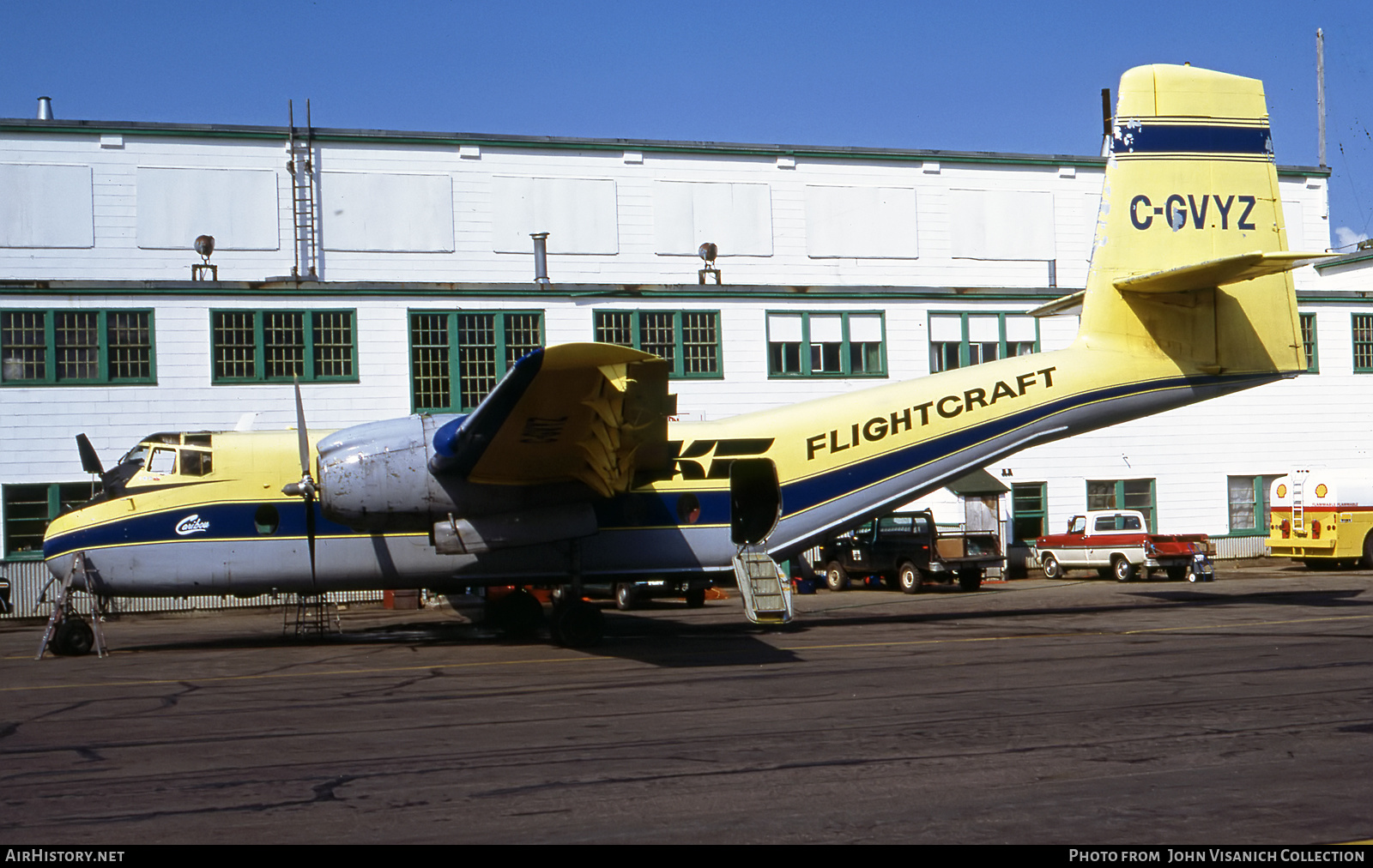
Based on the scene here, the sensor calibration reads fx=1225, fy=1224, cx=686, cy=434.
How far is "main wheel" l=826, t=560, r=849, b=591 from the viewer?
1312 inches

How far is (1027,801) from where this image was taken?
25.1 feet

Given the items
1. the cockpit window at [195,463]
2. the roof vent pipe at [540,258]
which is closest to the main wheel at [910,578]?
the roof vent pipe at [540,258]

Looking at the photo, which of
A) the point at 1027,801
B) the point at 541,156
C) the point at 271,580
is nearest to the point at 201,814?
the point at 1027,801

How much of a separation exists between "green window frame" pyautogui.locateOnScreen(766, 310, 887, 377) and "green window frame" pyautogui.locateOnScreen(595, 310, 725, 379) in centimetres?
177

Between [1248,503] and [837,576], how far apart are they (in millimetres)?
15671

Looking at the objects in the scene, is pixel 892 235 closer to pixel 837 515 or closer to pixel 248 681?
pixel 837 515

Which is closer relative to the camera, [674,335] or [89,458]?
[89,458]

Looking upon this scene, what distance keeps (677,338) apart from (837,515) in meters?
15.1

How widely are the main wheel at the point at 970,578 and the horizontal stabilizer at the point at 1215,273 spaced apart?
1167 cm

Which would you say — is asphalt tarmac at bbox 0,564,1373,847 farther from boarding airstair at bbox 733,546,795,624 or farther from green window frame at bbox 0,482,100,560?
green window frame at bbox 0,482,100,560

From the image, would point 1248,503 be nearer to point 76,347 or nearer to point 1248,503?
point 1248,503

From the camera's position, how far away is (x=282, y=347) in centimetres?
3138

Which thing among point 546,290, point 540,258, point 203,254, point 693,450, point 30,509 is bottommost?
point 30,509

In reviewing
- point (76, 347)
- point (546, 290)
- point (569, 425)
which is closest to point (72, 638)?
point (569, 425)
